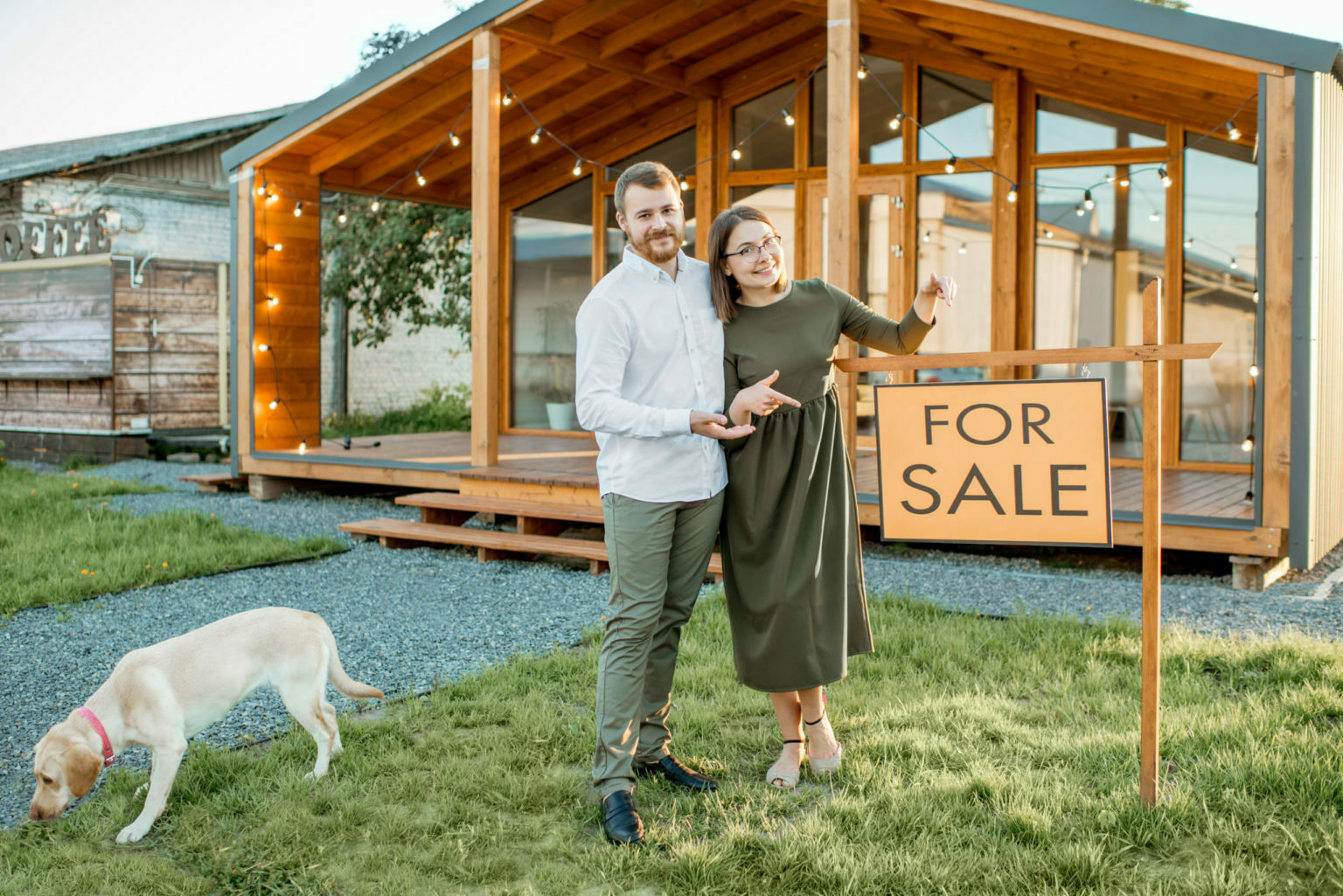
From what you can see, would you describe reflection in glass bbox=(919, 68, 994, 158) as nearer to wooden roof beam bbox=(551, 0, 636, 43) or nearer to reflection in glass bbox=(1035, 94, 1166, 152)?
reflection in glass bbox=(1035, 94, 1166, 152)

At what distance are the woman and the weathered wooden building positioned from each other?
404 inches

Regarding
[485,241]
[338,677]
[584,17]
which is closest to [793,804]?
[338,677]

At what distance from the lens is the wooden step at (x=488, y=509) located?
6121 millimetres

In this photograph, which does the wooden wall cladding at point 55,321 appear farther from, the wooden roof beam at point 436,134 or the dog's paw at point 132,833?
the dog's paw at point 132,833

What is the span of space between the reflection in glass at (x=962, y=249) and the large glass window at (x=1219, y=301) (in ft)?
4.51

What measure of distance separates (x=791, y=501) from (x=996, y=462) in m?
0.54

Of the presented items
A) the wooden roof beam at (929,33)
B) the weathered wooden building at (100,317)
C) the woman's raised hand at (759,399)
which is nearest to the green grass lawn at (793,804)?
the woman's raised hand at (759,399)

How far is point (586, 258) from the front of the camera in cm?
1016

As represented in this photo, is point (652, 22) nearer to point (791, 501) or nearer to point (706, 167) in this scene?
point (706, 167)

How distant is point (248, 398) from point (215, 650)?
6.32 meters

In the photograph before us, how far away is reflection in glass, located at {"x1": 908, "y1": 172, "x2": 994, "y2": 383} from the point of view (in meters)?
7.88

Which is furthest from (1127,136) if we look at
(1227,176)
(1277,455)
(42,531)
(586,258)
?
(42,531)

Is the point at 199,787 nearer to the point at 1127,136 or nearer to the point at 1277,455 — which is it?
the point at 1277,455

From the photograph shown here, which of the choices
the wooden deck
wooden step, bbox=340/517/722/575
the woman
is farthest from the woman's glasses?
the wooden deck
